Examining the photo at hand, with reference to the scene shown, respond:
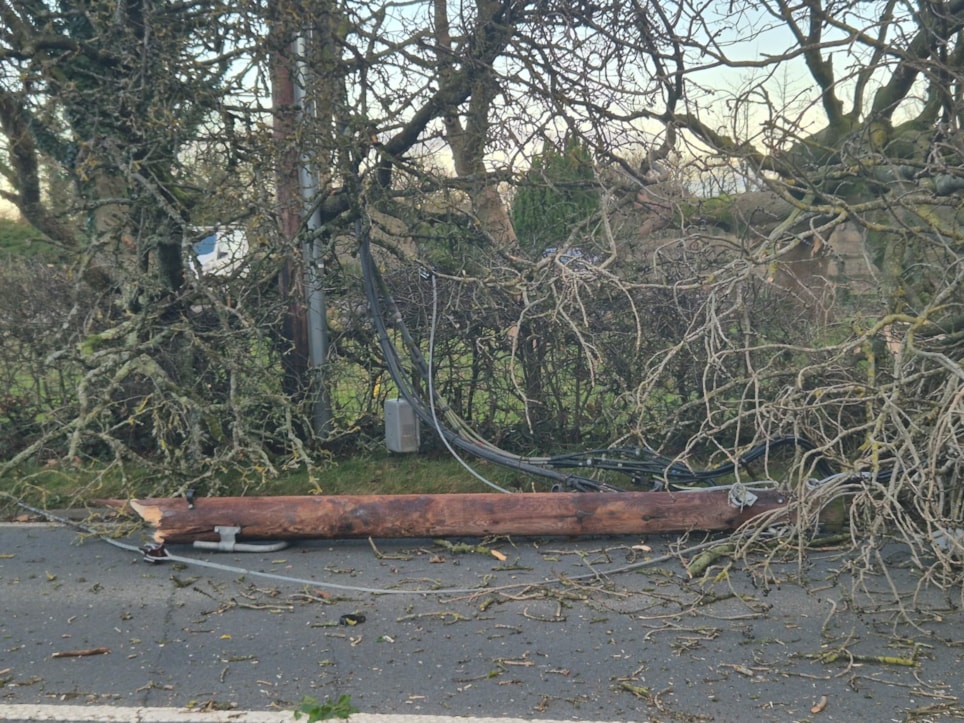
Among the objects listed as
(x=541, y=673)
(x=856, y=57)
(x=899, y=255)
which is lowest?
(x=541, y=673)

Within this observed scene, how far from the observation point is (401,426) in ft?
26.6

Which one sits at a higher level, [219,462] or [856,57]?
[856,57]

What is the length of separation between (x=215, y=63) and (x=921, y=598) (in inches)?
273

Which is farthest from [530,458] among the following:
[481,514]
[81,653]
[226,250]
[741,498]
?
[81,653]

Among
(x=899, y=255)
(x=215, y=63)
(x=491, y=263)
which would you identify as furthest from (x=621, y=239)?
(x=215, y=63)

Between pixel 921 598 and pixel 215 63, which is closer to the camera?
pixel 921 598

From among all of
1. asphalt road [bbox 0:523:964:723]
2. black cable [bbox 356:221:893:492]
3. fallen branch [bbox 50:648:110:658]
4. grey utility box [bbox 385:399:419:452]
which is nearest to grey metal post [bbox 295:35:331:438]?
black cable [bbox 356:221:893:492]

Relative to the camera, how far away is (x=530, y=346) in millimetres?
8305

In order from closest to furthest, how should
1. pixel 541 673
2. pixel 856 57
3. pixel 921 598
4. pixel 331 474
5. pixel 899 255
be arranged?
pixel 541 673
pixel 921 598
pixel 899 255
pixel 856 57
pixel 331 474

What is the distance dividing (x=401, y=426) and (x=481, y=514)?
1.87 m

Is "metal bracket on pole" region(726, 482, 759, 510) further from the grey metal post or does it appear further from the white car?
the white car

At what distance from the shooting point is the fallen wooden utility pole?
6.39m

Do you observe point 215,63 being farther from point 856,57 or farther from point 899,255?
point 899,255

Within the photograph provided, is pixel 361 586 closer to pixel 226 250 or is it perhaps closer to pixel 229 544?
pixel 229 544
